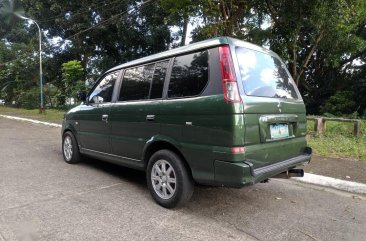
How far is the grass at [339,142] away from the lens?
6.92m

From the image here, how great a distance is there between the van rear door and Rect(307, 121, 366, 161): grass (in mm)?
3087

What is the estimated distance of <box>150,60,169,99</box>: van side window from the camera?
424 cm

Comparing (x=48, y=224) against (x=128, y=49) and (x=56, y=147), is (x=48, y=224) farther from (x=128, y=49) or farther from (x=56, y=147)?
(x=128, y=49)

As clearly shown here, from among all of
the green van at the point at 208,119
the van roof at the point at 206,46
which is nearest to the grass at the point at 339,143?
the green van at the point at 208,119

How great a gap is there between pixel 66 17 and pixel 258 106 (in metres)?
22.2

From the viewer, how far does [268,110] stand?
372 centimetres

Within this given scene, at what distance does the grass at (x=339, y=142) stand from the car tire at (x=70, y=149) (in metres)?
4.92

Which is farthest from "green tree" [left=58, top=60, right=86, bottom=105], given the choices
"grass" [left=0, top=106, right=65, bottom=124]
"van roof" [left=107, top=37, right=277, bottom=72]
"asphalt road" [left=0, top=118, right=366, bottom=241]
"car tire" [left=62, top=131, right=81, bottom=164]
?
"van roof" [left=107, top=37, right=277, bottom=72]

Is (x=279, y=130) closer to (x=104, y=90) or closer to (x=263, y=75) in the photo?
(x=263, y=75)

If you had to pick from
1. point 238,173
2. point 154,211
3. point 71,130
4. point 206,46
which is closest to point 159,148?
point 154,211

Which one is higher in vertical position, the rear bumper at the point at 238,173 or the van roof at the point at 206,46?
the van roof at the point at 206,46

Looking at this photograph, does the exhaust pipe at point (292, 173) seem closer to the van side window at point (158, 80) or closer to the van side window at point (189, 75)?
the van side window at point (189, 75)

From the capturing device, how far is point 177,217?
381 centimetres

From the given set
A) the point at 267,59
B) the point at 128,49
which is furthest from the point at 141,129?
the point at 128,49
